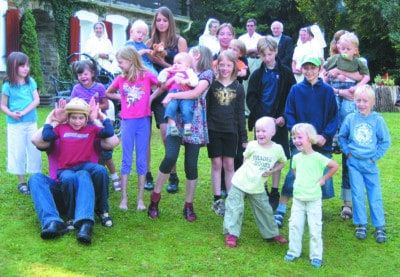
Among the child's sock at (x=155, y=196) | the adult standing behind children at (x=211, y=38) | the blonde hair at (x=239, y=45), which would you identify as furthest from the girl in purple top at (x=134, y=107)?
the adult standing behind children at (x=211, y=38)

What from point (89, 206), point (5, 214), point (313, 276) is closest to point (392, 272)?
point (313, 276)

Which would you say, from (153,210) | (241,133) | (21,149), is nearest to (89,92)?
(21,149)

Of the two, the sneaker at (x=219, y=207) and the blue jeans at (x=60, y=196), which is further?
the sneaker at (x=219, y=207)

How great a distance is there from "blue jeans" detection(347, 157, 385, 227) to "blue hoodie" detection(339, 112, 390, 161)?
0.28 feet

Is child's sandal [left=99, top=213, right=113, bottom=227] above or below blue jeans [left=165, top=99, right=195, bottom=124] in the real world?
below

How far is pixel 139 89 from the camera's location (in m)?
5.45

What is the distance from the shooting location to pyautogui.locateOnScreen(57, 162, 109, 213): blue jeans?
5023mm

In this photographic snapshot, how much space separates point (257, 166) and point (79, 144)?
1.64 m

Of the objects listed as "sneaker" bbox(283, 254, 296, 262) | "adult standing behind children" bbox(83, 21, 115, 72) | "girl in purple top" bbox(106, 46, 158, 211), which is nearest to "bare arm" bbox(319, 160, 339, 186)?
"sneaker" bbox(283, 254, 296, 262)

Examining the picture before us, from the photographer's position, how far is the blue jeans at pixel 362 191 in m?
5.21

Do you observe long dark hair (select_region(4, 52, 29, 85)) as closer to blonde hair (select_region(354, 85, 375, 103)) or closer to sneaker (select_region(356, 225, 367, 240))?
blonde hair (select_region(354, 85, 375, 103))

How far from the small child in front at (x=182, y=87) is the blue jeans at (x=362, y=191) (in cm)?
158

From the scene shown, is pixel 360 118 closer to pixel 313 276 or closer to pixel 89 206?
pixel 313 276

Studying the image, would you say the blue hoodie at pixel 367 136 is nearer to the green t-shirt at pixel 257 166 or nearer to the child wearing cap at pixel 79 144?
the green t-shirt at pixel 257 166
